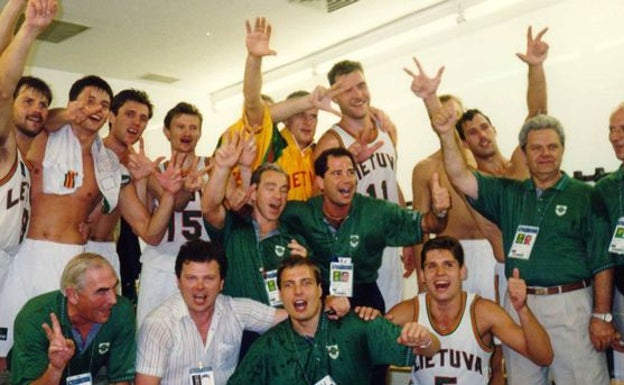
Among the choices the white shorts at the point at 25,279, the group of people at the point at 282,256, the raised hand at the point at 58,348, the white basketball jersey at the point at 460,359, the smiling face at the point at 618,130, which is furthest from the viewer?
the white shorts at the point at 25,279

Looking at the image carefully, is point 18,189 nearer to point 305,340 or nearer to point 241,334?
point 241,334

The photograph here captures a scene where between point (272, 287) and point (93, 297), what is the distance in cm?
102

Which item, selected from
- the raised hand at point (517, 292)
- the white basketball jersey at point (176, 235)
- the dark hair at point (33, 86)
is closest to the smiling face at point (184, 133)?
the white basketball jersey at point (176, 235)

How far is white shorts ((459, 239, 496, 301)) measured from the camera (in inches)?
180

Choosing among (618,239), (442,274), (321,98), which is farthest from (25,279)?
(618,239)

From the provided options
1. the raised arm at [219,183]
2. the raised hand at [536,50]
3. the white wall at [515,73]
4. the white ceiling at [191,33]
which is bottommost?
the raised arm at [219,183]

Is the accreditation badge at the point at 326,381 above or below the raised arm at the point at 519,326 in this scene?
below

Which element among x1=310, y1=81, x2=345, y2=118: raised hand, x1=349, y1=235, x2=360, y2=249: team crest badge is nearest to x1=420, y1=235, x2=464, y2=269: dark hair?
x1=349, y1=235, x2=360, y2=249: team crest badge

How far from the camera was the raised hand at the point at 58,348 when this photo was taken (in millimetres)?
3189

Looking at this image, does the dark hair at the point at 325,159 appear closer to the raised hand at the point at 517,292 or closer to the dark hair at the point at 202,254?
the dark hair at the point at 202,254

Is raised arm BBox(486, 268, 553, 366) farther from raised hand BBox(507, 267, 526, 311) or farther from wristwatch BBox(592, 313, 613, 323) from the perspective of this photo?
wristwatch BBox(592, 313, 613, 323)

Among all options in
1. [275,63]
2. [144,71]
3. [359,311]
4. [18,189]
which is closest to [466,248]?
[359,311]

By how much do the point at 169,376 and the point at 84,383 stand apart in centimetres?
44

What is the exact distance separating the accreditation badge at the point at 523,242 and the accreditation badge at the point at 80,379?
244cm
